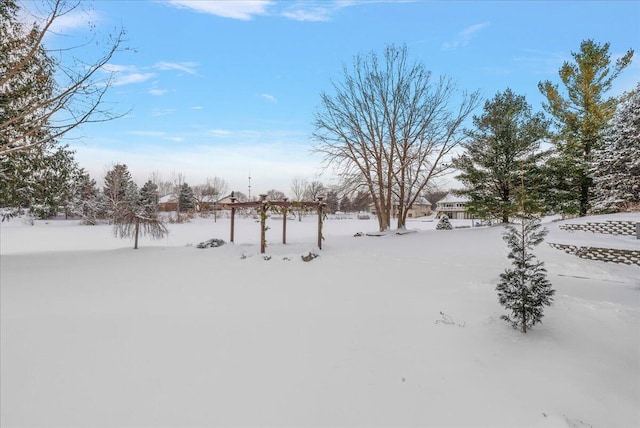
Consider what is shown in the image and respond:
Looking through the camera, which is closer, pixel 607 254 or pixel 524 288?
pixel 524 288

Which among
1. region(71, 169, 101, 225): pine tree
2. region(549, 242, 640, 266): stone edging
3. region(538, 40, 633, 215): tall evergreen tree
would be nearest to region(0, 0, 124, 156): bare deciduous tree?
region(549, 242, 640, 266): stone edging

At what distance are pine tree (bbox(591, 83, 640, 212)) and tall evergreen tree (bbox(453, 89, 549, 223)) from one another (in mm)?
2835

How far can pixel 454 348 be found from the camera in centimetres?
395

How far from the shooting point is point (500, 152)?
14766 mm

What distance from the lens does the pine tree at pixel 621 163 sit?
14.1 m

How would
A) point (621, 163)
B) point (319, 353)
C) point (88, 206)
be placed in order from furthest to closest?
1. point (88, 206)
2. point (621, 163)
3. point (319, 353)

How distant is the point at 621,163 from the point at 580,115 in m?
3.24

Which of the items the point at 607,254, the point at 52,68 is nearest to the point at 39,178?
the point at 52,68

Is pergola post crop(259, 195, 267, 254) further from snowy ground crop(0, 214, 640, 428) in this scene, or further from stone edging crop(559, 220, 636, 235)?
stone edging crop(559, 220, 636, 235)

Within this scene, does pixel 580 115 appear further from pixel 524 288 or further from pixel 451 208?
pixel 451 208

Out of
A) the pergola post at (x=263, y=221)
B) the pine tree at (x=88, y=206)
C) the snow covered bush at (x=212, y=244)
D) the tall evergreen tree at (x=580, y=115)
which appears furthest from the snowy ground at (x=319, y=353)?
the pine tree at (x=88, y=206)

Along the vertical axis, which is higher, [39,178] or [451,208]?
[451,208]

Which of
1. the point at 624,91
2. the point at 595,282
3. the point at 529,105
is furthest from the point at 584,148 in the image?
the point at 595,282

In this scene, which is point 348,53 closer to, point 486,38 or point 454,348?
point 486,38
